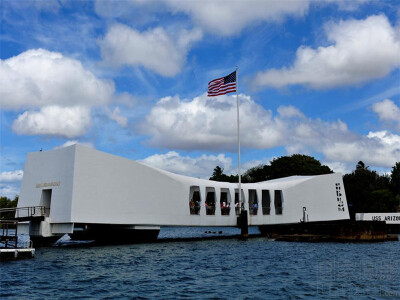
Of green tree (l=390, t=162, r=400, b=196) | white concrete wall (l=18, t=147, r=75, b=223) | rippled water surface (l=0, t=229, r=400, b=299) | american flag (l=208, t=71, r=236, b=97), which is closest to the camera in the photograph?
rippled water surface (l=0, t=229, r=400, b=299)

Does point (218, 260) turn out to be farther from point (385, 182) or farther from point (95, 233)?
point (385, 182)

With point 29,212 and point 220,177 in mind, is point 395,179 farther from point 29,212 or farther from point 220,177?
point 29,212

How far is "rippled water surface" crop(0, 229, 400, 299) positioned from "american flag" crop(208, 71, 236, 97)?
15272 mm

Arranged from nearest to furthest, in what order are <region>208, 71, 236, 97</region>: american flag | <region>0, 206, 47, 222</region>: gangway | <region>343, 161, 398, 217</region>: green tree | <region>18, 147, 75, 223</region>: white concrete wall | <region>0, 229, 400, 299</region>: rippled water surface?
<region>0, 229, 400, 299</region>: rippled water surface
<region>0, 206, 47, 222</region>: gangway
<region>18, 147, 75, 223</region>: white concrete wall
<region>208, 71, 236, 97</region>: american flag
<region>343, 161, 398, 217</region>: green tree

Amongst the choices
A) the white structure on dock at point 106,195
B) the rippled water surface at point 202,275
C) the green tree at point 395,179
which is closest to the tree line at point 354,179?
the green tree at point 395,179

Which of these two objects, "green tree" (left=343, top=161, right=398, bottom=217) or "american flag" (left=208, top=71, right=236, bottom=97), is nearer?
"american flag" (left=208, top=71, right=236, bottom=97)

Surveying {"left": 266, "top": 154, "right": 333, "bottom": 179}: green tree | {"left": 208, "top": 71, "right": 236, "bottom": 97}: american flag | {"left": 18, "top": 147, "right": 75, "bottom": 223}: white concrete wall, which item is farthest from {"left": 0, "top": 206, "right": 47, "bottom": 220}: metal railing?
{"left": 266, "top": 154, "right": 333, "bottom": 179}: green tree

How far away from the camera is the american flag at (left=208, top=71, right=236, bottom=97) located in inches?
1399

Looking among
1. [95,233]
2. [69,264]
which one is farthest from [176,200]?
[69,264]

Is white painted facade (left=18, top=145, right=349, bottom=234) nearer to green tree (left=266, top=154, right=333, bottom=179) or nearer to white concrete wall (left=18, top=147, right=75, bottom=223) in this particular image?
white concrete wall (left=18, top=147, right=75, bottom=223)

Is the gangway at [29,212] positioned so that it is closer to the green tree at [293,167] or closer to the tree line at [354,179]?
the tree line at [354,179]

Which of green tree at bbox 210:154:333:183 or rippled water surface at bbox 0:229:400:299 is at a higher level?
green tree at bbox 210:154:333:183

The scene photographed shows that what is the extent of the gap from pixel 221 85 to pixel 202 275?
21476 millimetres

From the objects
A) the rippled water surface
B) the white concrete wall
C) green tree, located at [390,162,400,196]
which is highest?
green tree, located at [390,162,400,196]
